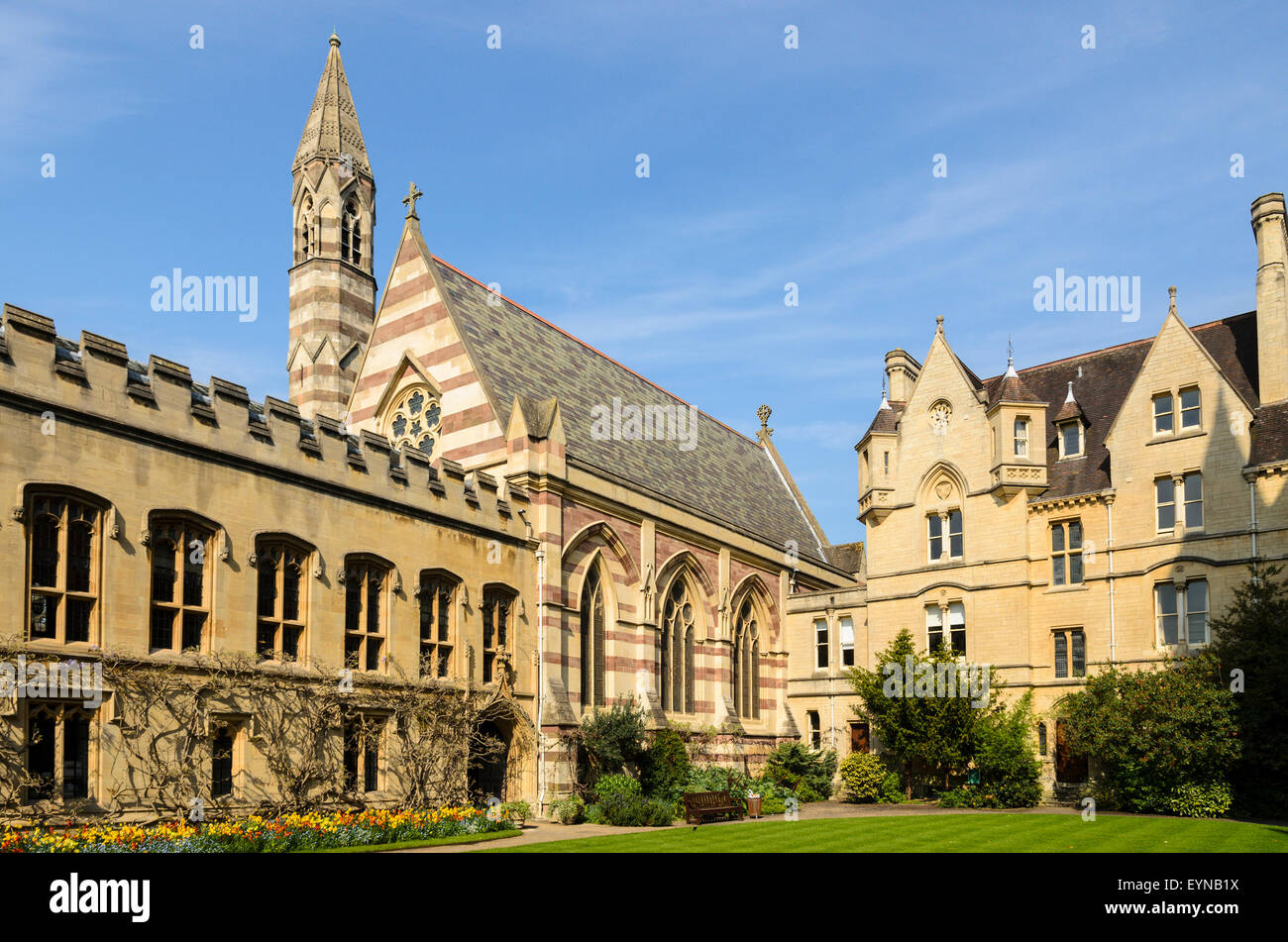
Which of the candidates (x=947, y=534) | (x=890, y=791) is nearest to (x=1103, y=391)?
(x=947, y=534)

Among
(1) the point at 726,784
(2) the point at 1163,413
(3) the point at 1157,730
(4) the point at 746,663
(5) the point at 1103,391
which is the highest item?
(5) the point at 1103,391

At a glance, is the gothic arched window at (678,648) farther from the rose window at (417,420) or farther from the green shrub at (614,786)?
the rose window at (417,420)

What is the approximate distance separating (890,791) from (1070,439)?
1308cm

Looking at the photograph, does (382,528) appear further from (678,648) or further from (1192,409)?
(1192,409)

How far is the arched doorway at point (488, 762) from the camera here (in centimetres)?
2881

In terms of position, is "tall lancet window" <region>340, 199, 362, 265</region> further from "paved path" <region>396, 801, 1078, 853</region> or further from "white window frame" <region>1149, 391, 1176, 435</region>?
"white window frame" <region>1149, 391, 1176, 435</region>

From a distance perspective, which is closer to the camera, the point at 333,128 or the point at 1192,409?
the point at 1192,409

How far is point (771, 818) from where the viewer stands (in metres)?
31.1

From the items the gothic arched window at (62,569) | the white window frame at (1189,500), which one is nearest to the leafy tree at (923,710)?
the white window frame at (1189,500)

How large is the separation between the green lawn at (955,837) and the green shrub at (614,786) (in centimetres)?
407

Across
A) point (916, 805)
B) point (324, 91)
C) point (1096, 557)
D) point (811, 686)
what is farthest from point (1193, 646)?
point (324, 91)

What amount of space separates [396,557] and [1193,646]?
22.5 m

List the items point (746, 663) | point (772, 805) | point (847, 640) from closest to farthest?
point (772, 805), point (847, 640), point (746, 663)
